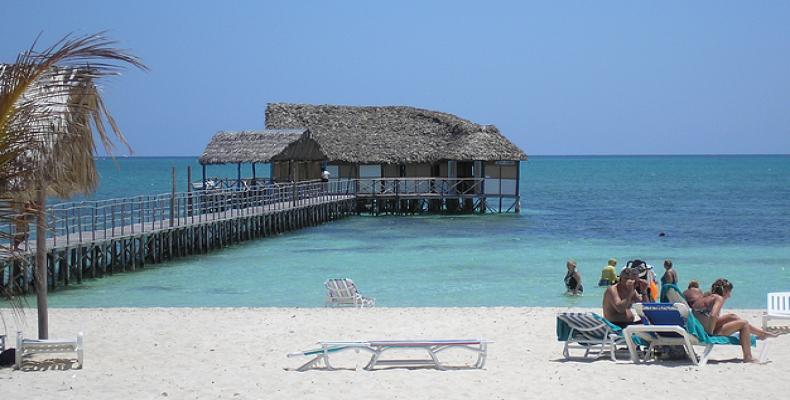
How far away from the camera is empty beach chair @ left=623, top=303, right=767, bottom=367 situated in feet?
28.6

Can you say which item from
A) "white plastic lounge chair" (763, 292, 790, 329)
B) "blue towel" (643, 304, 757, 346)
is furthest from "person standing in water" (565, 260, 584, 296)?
"blue towel" (643, 304, 757, 346)

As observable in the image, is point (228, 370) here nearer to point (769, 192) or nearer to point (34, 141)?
point (34, 141)

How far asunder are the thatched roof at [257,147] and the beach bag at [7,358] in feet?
79.2

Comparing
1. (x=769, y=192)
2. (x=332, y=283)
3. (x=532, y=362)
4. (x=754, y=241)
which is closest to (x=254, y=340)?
(x=532, y=362)

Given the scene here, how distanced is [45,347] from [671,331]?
18.7 ft

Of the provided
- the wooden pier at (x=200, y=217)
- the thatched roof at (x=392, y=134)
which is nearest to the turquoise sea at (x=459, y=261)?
the wooden pier at (x=200, y=217)

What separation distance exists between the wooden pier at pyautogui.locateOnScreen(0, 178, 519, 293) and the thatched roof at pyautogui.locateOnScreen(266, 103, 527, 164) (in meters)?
1.20

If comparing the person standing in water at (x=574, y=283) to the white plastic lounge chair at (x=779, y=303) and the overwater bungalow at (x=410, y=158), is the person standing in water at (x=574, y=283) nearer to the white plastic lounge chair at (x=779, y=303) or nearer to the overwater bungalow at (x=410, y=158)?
the white plastic lounge chair at (x=779, y=303)

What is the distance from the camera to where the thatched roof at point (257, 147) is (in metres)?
33.9

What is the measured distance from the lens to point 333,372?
28.2 ft

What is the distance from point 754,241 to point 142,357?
25.0 meters

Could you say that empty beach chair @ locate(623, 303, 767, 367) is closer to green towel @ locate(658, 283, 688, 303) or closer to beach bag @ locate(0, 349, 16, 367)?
green towel @ locate(658, 283, 688, 303)

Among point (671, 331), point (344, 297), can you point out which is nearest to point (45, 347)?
point (671, 331)

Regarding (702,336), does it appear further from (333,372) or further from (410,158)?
(410,158)
